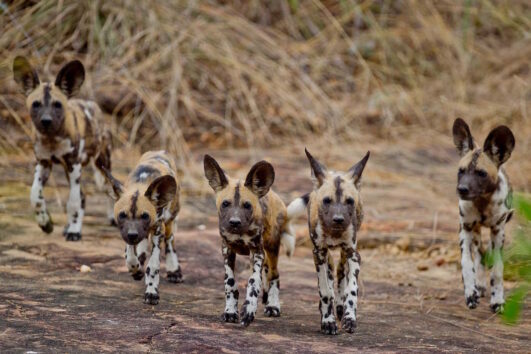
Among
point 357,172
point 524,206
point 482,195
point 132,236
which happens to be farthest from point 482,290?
point 524,206

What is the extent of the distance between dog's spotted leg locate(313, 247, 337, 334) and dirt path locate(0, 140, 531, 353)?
0.10 m

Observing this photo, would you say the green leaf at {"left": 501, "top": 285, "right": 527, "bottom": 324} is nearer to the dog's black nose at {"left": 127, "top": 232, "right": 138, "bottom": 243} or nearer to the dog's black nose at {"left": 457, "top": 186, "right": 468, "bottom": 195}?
the dog's black nose at {"left": 127, "top": 232, "right": 138, "bottom": 243}

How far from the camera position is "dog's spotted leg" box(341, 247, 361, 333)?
5.20m

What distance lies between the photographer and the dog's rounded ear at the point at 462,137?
6368mm

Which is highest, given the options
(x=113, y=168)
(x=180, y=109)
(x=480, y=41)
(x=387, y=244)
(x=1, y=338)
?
(x=480, y=41)

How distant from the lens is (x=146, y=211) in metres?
5.53

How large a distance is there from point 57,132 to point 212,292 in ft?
6.20

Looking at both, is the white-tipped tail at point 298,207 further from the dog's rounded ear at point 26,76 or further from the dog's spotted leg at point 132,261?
the dog's rounded ear at point 26,76

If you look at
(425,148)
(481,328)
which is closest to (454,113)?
(425,148)

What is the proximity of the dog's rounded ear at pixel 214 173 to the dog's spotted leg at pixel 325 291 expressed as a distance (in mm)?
685

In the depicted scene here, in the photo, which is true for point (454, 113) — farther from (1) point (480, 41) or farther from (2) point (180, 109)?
(2) point (180, 109)

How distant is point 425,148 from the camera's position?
11344 mm

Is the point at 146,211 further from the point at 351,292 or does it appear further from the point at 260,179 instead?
the point at 351,292

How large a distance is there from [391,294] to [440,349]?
1.67m
